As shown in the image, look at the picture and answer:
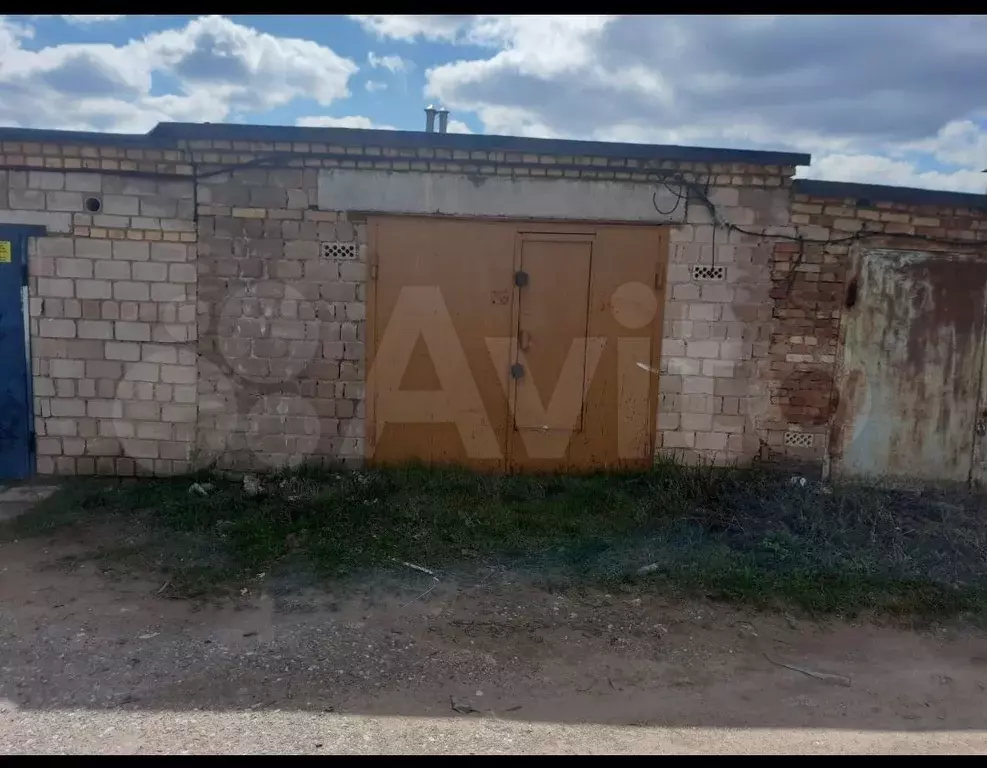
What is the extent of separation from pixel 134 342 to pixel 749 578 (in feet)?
17.0

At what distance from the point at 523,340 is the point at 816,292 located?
261cm

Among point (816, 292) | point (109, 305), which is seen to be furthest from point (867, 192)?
point (109, 305)

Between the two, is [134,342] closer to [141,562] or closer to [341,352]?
[341,352]

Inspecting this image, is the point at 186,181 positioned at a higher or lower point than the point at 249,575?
higher

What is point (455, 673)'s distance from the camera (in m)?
3.62

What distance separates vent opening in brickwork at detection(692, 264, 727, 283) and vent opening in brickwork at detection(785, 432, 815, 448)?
1529mm

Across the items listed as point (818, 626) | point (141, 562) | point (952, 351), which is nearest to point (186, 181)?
point (141, 562)

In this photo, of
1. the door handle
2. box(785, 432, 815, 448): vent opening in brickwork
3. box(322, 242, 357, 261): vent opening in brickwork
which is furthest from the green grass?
box(322, 242, 357, 261): vent opening in brickwork

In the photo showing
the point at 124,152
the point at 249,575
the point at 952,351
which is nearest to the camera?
the point at 249,575

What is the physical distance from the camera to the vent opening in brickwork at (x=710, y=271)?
6.45 m

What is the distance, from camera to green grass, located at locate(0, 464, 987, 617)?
4.64m

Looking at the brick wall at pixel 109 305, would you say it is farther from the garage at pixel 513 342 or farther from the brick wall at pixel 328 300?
the garage at pixel 513 342
